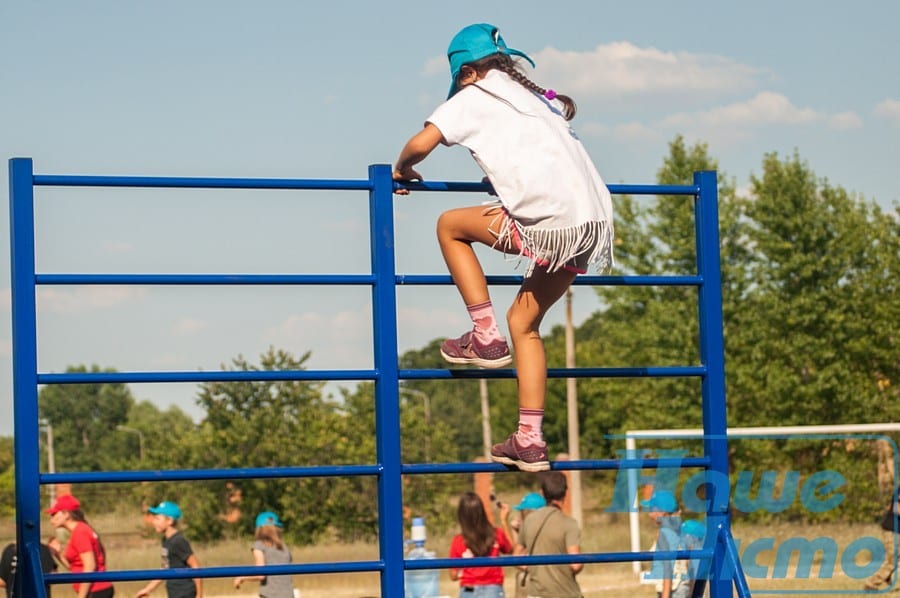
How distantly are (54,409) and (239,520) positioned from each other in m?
63.7

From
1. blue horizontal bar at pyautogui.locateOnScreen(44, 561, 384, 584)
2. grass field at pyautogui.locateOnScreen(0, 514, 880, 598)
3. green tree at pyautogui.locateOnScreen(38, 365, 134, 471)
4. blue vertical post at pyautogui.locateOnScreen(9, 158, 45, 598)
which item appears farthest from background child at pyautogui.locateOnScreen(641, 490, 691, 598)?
green tree at pyautogui.locateOnScreen(38, 365, 134, 471)

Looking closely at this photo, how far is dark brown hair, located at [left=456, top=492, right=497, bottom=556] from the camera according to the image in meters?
8.82

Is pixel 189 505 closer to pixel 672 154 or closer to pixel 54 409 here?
pixel 672 154

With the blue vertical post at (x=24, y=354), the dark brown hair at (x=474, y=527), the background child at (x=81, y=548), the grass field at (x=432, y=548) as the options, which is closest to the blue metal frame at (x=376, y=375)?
the blue vertical post at (x=24, y=354)

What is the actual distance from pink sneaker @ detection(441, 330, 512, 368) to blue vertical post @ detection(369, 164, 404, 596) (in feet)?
0.64

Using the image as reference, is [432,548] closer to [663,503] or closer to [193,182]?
[663,503]

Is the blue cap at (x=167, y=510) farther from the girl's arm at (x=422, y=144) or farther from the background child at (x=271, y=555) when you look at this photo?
the girl's arm at (x=422, y=144)

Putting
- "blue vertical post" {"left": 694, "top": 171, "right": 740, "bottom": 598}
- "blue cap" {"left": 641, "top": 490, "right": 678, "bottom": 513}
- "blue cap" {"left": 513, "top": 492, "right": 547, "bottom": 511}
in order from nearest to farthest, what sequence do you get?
"blue vertical post" {"left": 694, "top": 171, "right": 740, "bottom": 598} → "blue cap" {"left": 641, "top": 490, "right": 678, "bottom": 513} → "blue cap" {"left": 513, "top": 492, "right": 547, "bottom": 511}

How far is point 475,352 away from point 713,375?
0.93 metres

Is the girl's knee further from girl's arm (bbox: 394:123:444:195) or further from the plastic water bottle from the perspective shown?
the plastic water bottle

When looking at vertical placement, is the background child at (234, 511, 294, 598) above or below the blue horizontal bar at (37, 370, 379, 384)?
below

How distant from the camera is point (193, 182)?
4.11 metres

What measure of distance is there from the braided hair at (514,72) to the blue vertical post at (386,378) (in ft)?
1.53

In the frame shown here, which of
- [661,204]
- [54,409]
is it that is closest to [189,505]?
[661,204]
